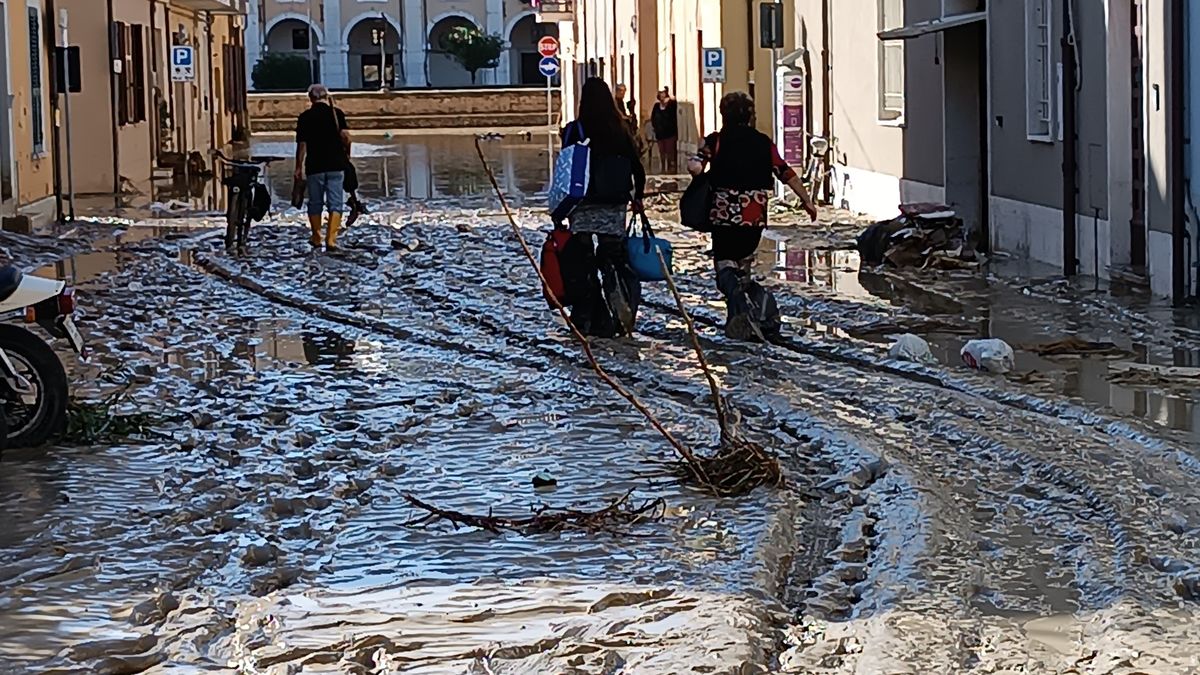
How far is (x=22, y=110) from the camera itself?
1027 inches

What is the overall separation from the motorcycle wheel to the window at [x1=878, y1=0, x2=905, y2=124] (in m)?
15.1

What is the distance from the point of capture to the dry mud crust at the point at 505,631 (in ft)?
20.0

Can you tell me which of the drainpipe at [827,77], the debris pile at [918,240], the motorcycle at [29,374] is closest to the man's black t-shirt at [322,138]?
the debris pile at [918,240]

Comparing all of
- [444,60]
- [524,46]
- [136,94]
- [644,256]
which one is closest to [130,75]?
[136,94]

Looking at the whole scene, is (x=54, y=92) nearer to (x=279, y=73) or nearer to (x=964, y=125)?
(x=964, y=125)

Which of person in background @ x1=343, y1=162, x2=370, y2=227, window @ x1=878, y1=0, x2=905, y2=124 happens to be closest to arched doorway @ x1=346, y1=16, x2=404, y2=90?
window @ x1=878, y1=0, x2=905, y2=124

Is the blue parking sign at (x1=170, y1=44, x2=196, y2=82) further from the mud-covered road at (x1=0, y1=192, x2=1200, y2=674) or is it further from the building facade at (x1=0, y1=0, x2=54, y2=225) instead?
the mud-covered road at (x1=0, y1=192, x2=1200, y2=674)

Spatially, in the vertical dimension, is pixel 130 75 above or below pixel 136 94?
above

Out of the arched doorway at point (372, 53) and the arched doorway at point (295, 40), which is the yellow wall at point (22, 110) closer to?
the arched doorway at point (295, 40)

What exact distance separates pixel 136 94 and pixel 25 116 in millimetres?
11284

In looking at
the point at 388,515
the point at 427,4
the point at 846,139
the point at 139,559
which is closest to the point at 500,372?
the point at 388,515

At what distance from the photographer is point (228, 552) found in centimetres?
772

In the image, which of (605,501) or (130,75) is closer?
(605,501)

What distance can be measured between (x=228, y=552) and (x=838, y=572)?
2236mm
